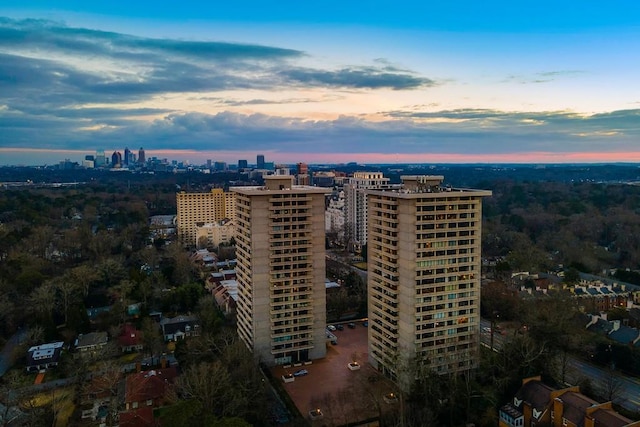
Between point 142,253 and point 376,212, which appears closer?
point 376,212

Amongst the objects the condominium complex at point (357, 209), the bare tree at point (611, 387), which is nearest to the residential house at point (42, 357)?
the bare tree at point (611, 387)

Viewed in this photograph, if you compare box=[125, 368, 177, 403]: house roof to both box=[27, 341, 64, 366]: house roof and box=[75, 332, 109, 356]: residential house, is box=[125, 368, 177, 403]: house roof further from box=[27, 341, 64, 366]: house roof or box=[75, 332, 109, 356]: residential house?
box=[27, 341, 64, 366]: house roof

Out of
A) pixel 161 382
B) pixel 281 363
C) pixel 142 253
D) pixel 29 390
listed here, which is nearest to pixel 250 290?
pixel 281 363

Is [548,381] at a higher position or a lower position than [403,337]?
lower

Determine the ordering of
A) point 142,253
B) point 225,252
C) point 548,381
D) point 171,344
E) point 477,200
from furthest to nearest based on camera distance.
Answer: point 225,252, point 142,253, point 171,344, point 477,200, point 548,381

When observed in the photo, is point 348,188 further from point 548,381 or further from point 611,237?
point 548,381

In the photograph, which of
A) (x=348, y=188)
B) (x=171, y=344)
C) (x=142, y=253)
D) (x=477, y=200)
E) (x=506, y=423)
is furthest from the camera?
(x=348, y=188)

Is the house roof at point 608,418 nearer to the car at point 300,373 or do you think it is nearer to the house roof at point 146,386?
the car at point 300,373
